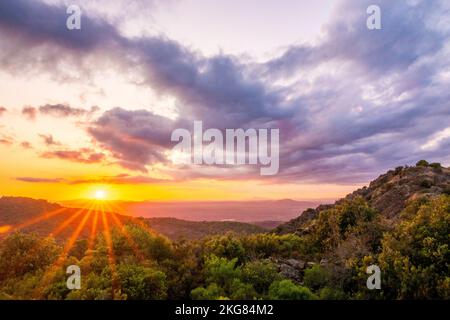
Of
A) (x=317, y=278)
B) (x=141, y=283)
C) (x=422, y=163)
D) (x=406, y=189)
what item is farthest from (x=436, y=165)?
(x=141, y=283)

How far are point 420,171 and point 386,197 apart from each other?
27.8 feet

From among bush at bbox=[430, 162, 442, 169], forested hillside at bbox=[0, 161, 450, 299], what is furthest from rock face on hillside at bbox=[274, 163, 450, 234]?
forested hillside at bbox=[0, 161, 450, 299]

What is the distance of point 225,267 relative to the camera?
16.0 metres

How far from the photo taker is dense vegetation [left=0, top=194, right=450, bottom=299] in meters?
13.9

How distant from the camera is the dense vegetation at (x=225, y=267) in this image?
13.9 m

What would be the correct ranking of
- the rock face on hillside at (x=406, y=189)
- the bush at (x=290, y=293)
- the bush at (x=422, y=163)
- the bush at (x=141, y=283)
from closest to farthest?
the bush at (x=290, y=293), the bush at (x=141, y=283), the rock face on hillside at (x=406, y=189), the bush at (x=422, y=163)

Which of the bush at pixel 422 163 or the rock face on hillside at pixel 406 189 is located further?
the bush at pixel 422 163

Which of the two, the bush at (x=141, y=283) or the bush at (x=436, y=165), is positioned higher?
the bush at (x=436, y=165)

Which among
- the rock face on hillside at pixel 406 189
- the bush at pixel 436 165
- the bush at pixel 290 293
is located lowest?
the bush at pixel 290 293

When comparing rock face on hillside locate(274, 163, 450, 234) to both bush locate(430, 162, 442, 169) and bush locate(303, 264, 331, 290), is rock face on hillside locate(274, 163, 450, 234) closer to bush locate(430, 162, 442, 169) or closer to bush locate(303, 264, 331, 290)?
bush locate(430, 162, 442, 169)

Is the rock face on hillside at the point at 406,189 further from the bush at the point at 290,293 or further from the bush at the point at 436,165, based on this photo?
the bush at the point at 290,293

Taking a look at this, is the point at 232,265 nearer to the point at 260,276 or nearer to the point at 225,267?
the point at 225,267

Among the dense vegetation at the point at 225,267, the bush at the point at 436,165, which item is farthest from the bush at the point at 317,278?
the bush at the point at 436,165
